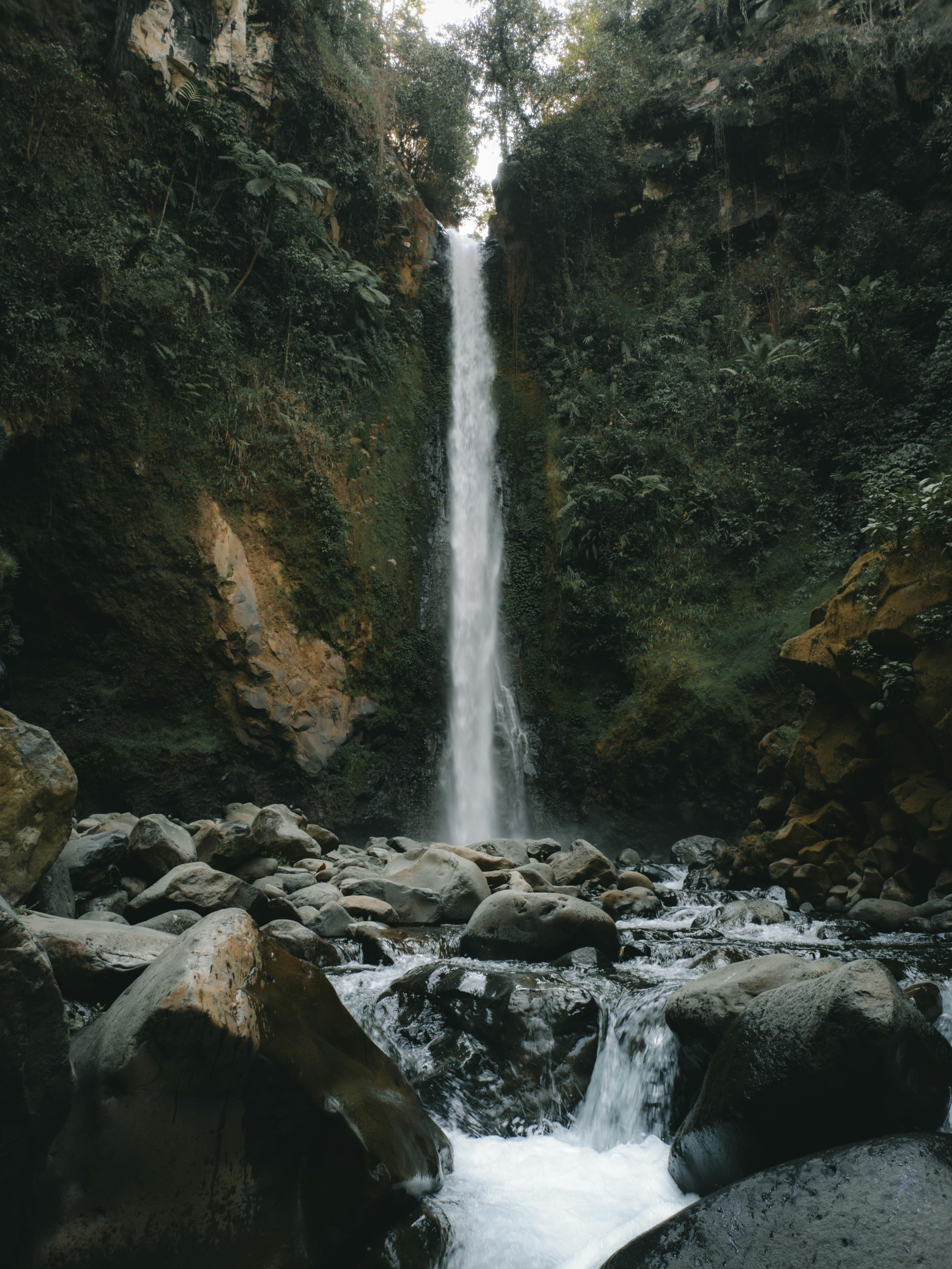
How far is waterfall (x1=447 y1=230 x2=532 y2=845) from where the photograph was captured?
13852mm

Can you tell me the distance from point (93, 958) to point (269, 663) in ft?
28.3

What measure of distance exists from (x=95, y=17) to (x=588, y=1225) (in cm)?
1768

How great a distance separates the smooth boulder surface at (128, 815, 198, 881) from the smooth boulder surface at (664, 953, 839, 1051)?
4266 millimetres

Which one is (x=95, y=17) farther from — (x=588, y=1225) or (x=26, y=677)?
(x=588, y=1225)

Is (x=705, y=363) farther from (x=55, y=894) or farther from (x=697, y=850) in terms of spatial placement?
(x=55, y=894)

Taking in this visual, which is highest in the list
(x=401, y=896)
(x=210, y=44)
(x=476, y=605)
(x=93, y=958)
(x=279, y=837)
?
(x=210, y=44)

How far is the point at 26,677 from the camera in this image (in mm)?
9883

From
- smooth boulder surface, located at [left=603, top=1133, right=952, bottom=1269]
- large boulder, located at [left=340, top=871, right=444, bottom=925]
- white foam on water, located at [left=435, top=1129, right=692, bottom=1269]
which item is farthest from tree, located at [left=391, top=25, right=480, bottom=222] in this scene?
smooth boulder surface, located at [left=603, top=1133, right=952, bottom=1269]

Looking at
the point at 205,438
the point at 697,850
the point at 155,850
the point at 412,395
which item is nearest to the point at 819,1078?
the point at 155,850

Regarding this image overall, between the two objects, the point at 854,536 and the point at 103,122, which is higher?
the point at 103,122

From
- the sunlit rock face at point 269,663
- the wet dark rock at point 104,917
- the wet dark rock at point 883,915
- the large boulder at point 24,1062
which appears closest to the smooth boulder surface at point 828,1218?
the large boulder at point 24,1062

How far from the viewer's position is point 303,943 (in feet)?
16.7

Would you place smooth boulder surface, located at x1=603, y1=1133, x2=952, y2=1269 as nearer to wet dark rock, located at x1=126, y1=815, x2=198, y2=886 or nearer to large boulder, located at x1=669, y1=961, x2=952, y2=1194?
large boulder, located at x1=669, y1=961, x2=952, y2=1194

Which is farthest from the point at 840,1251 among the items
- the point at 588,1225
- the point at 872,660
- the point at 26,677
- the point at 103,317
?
the point at 103,317
